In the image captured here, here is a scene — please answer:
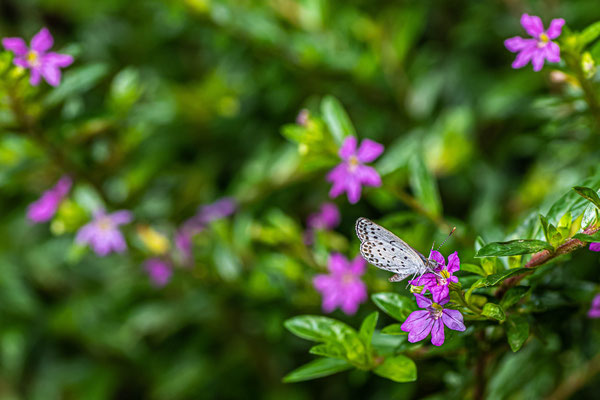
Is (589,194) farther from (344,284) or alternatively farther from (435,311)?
(344,284)

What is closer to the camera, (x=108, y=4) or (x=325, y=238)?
(x=325, y=238)

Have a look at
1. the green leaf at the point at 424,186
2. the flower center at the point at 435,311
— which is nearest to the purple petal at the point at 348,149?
the green leaf at the point at 424,186

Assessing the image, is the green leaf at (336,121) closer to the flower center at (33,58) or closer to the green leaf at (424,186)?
the green leaf at (424,186)

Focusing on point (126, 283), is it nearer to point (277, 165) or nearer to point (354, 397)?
point (277, 165)

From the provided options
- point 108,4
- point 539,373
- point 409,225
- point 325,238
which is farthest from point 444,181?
point 108,4

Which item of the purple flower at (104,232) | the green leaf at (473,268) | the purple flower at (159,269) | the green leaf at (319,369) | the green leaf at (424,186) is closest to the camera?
the green leaf at (473,268)

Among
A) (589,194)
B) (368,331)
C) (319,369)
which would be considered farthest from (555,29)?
(319,369)
